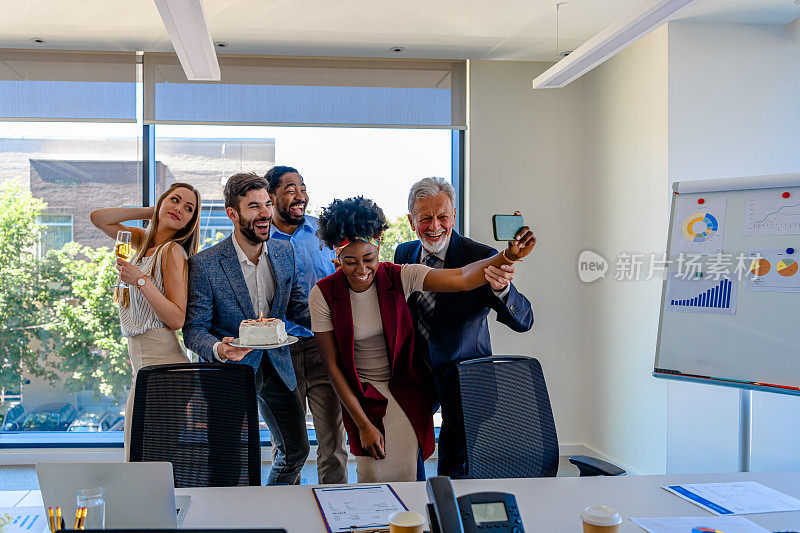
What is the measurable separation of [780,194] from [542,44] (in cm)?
191

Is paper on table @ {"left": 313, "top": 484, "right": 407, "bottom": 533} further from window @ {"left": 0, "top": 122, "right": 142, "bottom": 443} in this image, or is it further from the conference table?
window @ {"left": 0, "top": 122, "right": 142, "bottom": 443}

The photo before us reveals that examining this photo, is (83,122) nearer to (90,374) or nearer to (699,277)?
(90,374)

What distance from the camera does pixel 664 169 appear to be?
11.5ft

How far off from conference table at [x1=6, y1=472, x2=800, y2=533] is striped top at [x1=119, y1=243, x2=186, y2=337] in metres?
1.03

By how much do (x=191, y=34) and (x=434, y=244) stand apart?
1.35 meters

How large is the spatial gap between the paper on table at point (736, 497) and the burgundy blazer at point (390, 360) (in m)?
0.96

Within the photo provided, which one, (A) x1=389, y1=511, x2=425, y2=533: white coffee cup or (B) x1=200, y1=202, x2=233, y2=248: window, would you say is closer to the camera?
(A) x1=389, y1=511, x2=425, y2=533: white coffee cup

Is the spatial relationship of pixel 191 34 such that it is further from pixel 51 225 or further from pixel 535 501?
pixel 51 225

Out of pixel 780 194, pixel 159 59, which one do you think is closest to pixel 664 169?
pixel 780 194

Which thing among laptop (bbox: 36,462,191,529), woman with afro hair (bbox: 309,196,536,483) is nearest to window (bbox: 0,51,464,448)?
woman with afro hair (bbox: 309,196,536,483)

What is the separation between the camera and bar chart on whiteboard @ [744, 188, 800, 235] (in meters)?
2.58

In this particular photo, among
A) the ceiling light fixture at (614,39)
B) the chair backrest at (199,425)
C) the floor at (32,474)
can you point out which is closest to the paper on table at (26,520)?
the chair backrest at (199,425)

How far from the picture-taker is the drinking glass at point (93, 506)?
1203 mm

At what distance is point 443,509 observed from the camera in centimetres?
115
